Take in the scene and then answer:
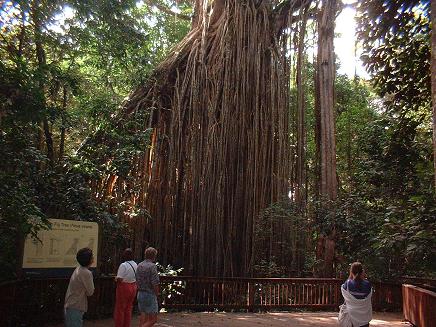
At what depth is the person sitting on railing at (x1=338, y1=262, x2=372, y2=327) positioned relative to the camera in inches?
177

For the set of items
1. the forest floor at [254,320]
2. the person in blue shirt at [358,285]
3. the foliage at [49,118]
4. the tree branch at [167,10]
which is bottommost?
the forest floor at [254,320]

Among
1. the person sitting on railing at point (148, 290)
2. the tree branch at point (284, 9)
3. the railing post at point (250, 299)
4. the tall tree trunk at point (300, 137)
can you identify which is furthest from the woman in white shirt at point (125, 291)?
the tree branch at point (284, 9)

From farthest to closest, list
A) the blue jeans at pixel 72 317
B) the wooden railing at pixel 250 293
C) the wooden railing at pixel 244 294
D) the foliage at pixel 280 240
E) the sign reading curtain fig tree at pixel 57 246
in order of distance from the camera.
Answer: the foliage at pixel 280 240 → the wooden railing at pixel 250 293 → the wooden railing at pixel 244 294 → the sign reading curtain fig tree at pixel 57 246 → the blue jeans at pixel 72 317

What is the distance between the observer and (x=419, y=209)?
5.90 metres

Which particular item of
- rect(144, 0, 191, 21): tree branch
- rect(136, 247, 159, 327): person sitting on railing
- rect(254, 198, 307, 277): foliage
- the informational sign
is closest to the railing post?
rect(254, 198, 307, 277): foliage

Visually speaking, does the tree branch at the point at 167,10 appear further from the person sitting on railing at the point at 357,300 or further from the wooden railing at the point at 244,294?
the person sitting on railing at the point at 357,300

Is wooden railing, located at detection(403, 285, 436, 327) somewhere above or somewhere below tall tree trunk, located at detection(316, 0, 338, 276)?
below

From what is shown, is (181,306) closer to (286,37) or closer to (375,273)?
(375,273)

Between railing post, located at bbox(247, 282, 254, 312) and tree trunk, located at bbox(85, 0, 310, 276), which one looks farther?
tree trunk, located at bbox(85, 0, 310, 276)

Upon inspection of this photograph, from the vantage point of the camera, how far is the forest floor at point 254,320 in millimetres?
6828

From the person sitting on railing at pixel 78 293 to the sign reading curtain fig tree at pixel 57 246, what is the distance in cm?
211

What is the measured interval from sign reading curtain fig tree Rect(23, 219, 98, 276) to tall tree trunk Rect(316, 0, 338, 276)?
5715mm

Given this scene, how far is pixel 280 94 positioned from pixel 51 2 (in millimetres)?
6595

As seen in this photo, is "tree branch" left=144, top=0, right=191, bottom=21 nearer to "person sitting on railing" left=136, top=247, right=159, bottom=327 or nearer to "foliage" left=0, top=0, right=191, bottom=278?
"foliage" left=0, top=0, right=191, bottom=278
